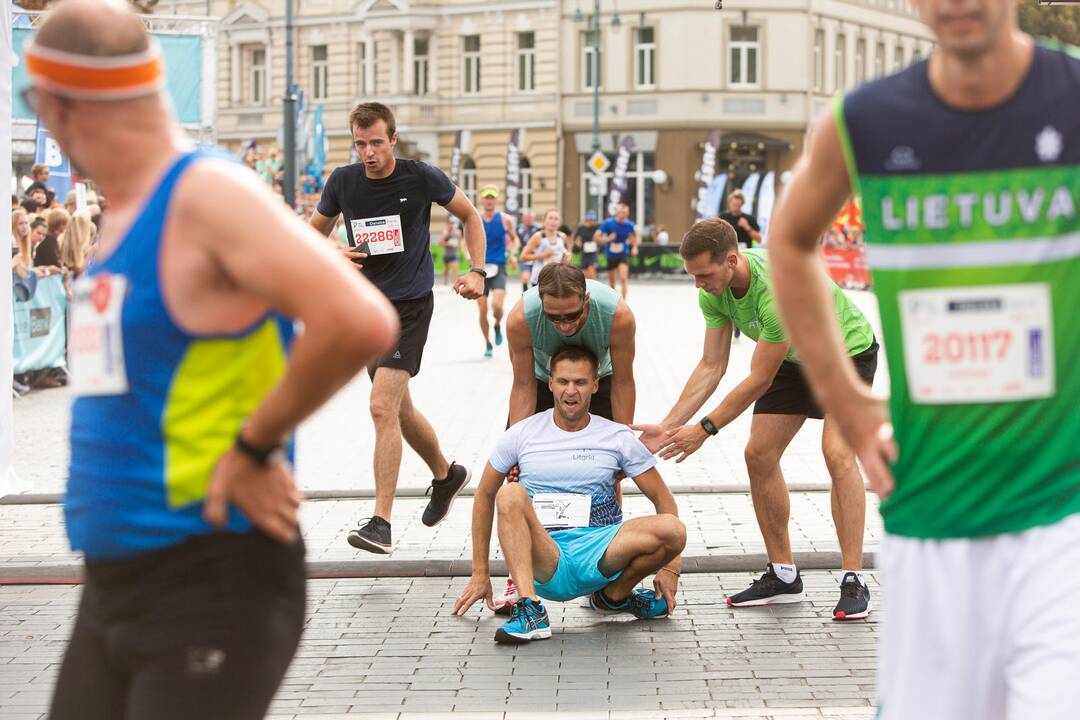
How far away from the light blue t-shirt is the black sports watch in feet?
13.2

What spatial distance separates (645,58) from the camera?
59156 mm

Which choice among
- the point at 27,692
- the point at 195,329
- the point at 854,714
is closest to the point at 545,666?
the point at 854,714

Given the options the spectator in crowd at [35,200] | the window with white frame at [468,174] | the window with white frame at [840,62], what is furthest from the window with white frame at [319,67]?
the spectator in crowd at [35,200]

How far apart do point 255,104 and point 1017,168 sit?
65.7 metres

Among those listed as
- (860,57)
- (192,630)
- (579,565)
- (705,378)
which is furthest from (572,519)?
(860,57)

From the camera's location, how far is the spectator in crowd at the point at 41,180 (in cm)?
1902

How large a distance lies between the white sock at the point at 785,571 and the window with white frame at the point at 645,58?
52.6 meters

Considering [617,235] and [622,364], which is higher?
[617,235]

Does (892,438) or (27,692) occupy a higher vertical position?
(892,438)

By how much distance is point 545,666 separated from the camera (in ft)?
19.6

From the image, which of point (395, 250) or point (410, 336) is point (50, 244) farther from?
point (410, 336)

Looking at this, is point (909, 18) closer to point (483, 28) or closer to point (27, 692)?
point (483, 28)

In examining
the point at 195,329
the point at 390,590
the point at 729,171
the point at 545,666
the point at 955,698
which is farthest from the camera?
the point at 729,171

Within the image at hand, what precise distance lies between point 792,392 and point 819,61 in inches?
2137
